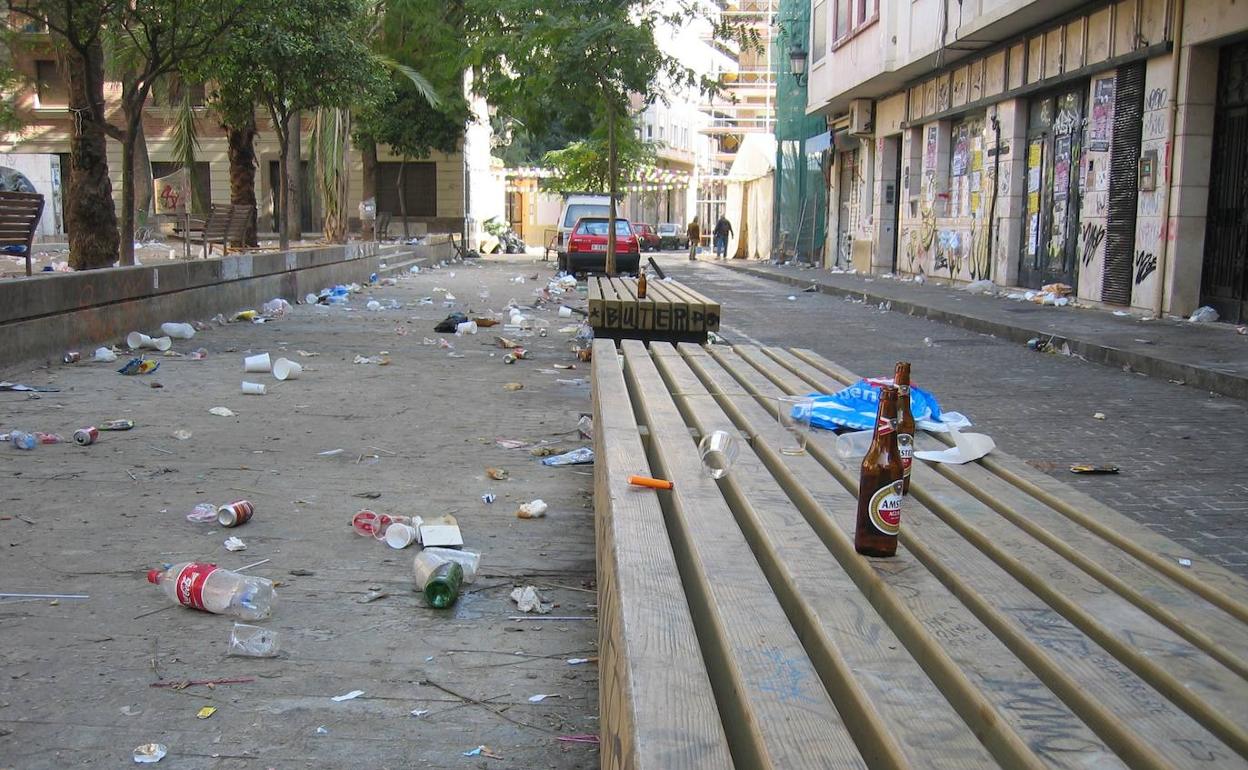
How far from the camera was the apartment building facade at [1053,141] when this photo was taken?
44.7 ft

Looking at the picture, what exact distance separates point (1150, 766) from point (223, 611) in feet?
9.18

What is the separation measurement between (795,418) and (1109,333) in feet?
29.8

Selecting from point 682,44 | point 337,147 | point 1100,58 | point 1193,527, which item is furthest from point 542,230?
point 1193,527

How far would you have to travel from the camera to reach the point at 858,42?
26234mm

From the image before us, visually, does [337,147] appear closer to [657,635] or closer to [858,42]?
[858,42]

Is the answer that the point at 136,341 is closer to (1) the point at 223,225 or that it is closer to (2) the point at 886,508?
(1) the point at 223,225

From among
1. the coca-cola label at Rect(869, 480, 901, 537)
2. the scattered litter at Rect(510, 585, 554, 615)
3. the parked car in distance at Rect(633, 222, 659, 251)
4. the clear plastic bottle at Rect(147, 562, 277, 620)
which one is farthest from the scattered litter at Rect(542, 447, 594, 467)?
the parked car in distance at Rect(633, 222, 659, 251)

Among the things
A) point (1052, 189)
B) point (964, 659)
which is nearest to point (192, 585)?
point (964, 659)

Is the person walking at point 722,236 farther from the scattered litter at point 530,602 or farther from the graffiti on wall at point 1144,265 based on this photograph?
the scattered litter at point 530,602

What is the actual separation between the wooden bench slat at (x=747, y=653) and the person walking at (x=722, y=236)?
41720mm

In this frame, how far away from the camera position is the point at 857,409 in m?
4.08

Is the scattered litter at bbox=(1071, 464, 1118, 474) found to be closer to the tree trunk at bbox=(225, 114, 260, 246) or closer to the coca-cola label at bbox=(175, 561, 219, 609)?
the coca-cola label at bbox=(175, 561, 219, 609)

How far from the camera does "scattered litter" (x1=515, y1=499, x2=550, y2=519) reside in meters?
4.76

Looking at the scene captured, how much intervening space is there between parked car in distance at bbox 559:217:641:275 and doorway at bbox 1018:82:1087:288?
8692mm
